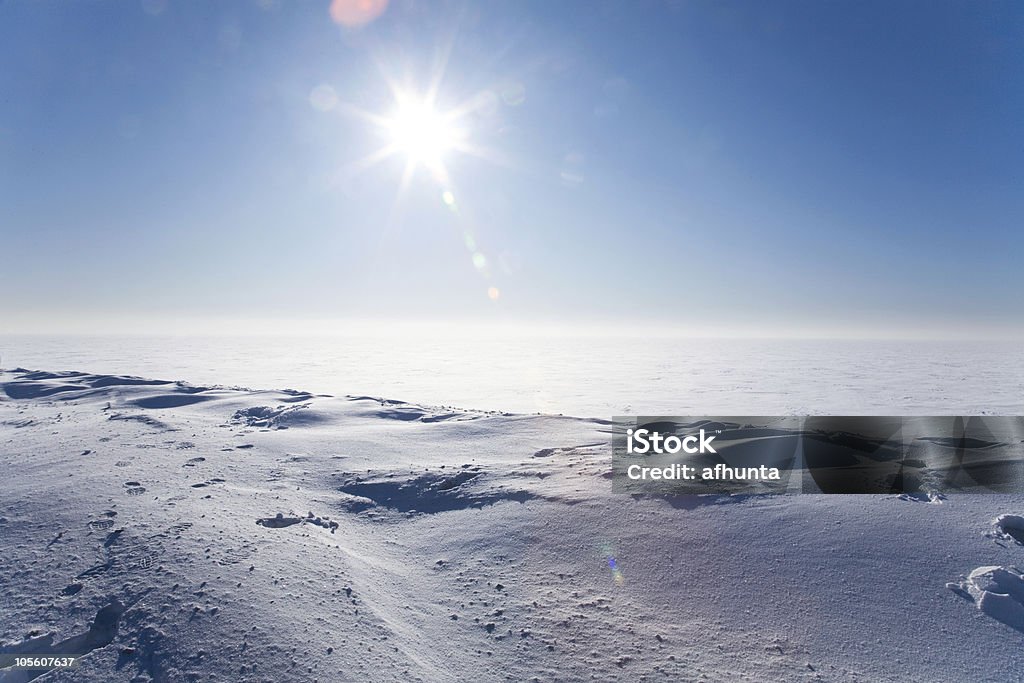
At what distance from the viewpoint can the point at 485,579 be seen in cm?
467

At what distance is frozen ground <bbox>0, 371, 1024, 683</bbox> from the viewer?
→ 353cm

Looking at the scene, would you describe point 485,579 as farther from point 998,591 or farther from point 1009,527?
point 1009,527

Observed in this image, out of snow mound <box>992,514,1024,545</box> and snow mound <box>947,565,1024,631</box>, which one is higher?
snow mound <box>992,514,1024,545</box>

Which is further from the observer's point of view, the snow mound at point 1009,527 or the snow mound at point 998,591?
the snow mound at point 1009,527

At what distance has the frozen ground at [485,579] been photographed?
3.53 m

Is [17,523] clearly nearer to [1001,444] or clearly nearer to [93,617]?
[93,617]

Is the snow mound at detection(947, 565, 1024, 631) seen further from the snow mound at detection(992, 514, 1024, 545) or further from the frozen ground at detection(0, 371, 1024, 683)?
the snow mound at detection(992, 514, 1024, 545)

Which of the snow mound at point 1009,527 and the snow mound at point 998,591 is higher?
the snow mound at point 1009,527

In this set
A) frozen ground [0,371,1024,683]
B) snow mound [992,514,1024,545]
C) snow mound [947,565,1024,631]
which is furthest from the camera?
snow mound [992,514,1024,545]

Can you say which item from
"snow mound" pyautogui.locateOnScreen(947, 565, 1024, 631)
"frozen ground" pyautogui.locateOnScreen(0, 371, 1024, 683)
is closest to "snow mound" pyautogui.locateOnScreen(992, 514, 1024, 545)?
"frozen ground" pyautogui.locateOnScreen(0, 371, 1024, 683)

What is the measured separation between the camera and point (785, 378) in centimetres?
3891

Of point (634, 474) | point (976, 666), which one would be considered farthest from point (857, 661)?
point (634, 474)

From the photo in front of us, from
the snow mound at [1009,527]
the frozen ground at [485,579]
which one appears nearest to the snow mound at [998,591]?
the frozen ground at [485,579]

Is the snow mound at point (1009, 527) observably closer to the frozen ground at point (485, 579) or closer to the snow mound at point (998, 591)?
the frozen ground at point (485, 579)
